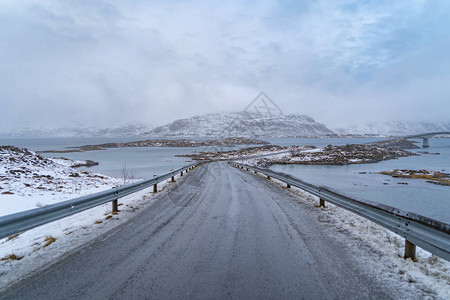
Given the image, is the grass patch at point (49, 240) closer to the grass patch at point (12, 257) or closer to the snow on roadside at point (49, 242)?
the snow on roadside at point (49, 242)

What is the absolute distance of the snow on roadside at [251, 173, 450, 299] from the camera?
137 inches

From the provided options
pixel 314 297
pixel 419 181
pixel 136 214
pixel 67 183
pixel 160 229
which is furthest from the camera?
pixel 419 181

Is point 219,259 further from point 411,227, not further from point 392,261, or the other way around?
point 411,227

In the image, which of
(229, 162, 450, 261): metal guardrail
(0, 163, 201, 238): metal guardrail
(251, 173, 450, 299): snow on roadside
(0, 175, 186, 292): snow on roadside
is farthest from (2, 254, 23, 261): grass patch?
(229, 162, 450, 261): metal guardrail

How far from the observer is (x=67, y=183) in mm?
16469

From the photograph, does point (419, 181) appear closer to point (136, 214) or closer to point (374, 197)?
point (374, 197)

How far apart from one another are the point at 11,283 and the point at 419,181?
1383 inches

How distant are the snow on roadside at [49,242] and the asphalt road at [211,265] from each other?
0.40 meters

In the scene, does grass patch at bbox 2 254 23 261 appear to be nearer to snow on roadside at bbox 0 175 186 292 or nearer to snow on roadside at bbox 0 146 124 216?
snow on roadside at bbox 0 175 186 292

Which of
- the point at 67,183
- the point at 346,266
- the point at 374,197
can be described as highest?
the point at 346,266

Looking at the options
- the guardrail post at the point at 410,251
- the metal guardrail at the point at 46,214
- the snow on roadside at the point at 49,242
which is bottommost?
the snow on roadside at the point at 49,242

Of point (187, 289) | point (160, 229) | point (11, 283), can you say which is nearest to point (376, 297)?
point (187, 289)

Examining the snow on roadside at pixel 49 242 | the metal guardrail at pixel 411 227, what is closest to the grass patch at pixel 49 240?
the snow on roadside at pixel 49 242

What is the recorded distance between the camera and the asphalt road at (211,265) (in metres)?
3.28
